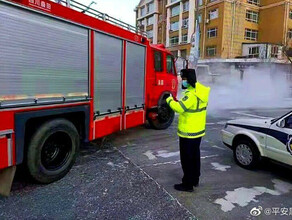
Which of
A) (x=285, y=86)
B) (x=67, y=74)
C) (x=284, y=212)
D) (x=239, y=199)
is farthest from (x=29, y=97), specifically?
(x=285, y=86)

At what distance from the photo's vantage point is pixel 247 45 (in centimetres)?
3725

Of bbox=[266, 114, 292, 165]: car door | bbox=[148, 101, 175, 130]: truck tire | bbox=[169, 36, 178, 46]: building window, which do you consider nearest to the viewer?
bbox=[266, 114, 292, 165]: car door

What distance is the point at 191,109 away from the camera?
3.71 metres

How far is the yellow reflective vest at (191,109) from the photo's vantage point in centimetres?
366

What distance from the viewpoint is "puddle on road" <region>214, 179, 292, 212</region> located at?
11.8 ft

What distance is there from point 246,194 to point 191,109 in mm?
1498

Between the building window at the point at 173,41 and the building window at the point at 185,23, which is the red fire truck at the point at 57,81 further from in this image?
the building window at the point at 173,41

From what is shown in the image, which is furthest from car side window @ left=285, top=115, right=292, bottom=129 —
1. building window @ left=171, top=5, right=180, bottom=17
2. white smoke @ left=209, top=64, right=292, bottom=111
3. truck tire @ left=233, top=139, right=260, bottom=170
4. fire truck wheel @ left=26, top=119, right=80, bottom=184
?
building window @ left=171, top=5, right=180, bottom=17

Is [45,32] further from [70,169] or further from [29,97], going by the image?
[70,169]

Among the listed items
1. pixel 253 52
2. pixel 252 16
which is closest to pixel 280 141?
pixel 253 52

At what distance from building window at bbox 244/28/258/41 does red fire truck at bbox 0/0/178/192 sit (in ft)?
121

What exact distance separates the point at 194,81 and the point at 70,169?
8.26 feet

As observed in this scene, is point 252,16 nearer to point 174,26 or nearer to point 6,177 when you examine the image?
point 174,26

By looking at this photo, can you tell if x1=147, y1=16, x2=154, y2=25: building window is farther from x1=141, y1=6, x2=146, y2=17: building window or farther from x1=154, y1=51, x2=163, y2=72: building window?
x1=154, y1=51, x2=163, y2=72: building window
